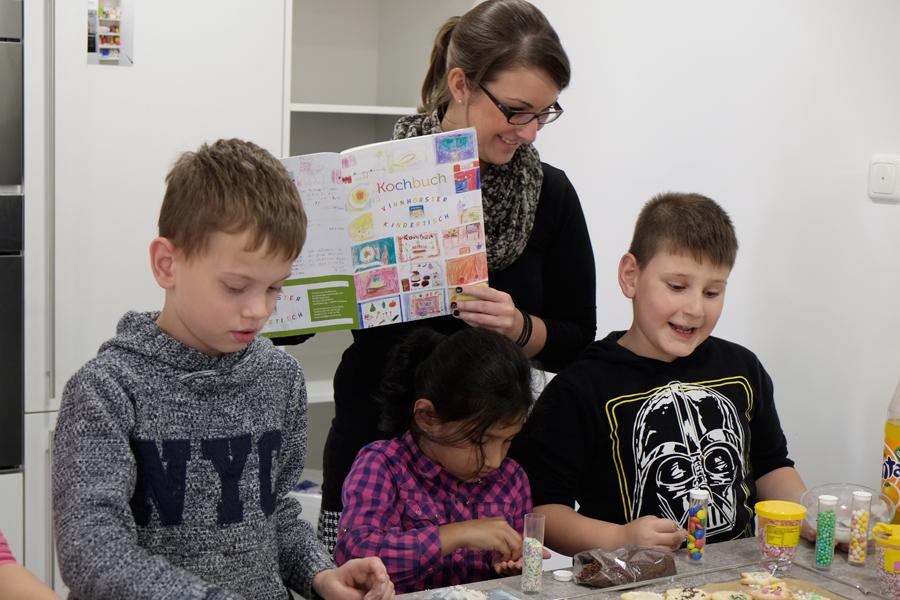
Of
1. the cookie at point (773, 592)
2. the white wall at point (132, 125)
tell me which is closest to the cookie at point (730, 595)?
the cookie at point (773, 592)

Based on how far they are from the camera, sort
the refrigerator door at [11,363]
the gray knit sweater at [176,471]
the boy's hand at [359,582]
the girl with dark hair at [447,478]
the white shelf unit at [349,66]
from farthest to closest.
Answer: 1. the white shelf unit at [349,66]
2. the refrigerator door at [11,363]
3. the girl with dark hair at [447,478]
4. the boy's hand at [359,582]
5. the gray knit sweater at [176,471]

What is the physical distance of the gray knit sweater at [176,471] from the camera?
1.06m

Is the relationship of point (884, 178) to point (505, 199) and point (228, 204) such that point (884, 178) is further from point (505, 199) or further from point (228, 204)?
point (228, 204)

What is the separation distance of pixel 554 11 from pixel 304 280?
1.63 meters

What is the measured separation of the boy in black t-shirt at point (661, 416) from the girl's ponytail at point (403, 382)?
8.3 inches

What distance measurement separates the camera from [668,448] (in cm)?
162

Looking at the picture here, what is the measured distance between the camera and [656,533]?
1.48 meters

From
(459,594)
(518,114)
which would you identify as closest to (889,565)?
(459,594)

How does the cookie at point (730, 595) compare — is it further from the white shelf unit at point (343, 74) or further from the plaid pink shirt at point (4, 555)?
the white shelf unit at point (343, 74)

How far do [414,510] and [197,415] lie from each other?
42 cm

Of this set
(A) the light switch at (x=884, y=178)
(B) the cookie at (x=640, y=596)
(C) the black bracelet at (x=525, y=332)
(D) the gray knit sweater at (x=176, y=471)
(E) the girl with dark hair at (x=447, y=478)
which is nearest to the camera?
(D) the gray knit sweater at (x=176, y=471)

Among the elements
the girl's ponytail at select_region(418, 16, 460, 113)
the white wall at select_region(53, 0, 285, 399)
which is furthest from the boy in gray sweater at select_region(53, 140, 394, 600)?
the white wall at select_region(53, 0, 285, 399)

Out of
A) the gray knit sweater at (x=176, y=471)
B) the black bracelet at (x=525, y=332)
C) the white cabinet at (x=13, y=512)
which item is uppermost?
the black bracelet at (x=525, y=332)

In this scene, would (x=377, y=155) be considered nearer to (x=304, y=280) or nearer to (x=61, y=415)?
(x=304, y=280)
